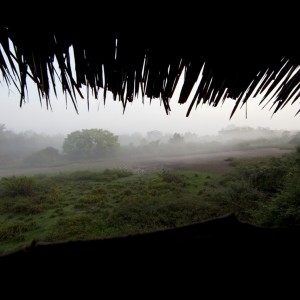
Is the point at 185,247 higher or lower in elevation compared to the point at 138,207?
higher

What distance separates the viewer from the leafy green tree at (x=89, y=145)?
4797 centimetres

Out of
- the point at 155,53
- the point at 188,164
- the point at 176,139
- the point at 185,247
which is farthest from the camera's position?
the point at 176,139

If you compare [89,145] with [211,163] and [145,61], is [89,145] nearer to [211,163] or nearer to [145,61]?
[211,163]

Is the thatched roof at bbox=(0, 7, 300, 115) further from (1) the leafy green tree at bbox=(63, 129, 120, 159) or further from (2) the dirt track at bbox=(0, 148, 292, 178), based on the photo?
(1) the leafy green tree at bbox=(63, 129, 120, 159)

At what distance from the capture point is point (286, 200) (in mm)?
7680

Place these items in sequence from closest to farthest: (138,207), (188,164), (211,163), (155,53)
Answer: (155,53) → (138,207) → (211,163) → (188,164)

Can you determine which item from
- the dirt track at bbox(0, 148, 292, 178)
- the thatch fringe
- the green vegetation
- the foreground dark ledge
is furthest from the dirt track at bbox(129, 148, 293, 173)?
the foreground dark ledge

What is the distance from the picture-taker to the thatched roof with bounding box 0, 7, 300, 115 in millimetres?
835

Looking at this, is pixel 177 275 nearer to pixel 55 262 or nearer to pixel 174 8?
pixel 55 262

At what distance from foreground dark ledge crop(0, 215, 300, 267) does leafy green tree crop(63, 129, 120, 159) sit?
159 ft

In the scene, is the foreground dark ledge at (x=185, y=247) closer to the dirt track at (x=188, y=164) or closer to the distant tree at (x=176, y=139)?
the dirt track at (x=188, y=164)

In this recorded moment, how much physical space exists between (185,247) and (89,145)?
49.7m

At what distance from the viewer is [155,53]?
981mm

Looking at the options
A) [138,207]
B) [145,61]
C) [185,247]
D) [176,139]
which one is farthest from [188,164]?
[176,139]
